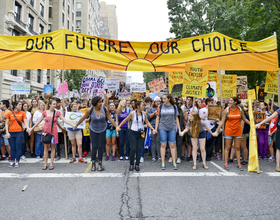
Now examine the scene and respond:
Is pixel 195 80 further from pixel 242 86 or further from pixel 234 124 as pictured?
pixel 242 86

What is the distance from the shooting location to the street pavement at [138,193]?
11.1 feet

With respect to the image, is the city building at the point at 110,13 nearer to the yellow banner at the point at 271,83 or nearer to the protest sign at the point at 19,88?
the protest sign at the point at 19,88

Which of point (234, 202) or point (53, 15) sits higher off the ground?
point (53, 15)

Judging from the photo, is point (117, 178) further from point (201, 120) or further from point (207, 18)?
point (207, 18)

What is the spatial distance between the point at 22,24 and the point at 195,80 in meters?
28.1

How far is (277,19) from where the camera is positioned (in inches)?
598

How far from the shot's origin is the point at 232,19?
19031 millimetres

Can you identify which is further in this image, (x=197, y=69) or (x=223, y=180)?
(x=197, y=69)

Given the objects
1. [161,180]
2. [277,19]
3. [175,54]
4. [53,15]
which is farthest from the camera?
[53,15]

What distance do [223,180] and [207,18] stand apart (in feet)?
64.6

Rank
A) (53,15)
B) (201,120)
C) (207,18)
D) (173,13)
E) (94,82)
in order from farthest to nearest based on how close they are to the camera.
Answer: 1. (53,15)
2. (173,13)
3. (207,18)
4. (94,82)
5. (201,120)

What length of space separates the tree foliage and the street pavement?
13949mm

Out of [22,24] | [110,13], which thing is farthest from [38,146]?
[110,13]

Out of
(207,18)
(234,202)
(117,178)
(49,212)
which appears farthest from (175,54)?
(207,18)
